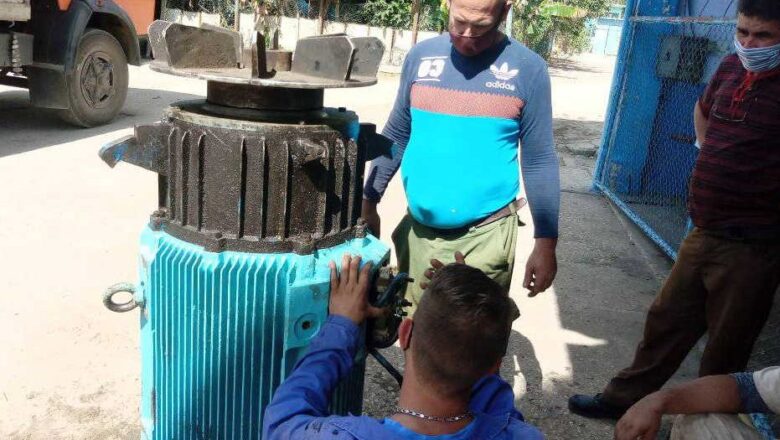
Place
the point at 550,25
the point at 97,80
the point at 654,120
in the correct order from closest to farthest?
the point at 654,120
the point at 97,80
the point at 550,25

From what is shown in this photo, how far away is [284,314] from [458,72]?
3.44 feet

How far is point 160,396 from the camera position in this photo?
168cm

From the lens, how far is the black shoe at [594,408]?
9.36 ft

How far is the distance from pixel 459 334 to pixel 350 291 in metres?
0.29

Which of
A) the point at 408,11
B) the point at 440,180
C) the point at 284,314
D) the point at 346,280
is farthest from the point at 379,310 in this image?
the point at 408,11

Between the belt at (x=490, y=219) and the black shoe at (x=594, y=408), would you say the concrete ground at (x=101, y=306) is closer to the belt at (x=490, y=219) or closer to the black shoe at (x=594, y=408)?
the black shoe at (x=594, y=408)

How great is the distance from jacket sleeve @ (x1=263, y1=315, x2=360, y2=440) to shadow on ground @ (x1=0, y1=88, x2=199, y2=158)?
477cm

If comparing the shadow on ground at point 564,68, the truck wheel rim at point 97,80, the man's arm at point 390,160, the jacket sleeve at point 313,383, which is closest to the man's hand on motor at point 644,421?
the jacket sleeve at point 313,383

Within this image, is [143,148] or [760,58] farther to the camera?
[760,58]

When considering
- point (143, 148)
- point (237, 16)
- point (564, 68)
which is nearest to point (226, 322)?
point (143, 148)

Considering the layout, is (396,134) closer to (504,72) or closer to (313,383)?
(504,72)

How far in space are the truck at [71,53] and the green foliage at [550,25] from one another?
13.6m

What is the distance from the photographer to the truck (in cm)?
634

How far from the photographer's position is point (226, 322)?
1.48 m
